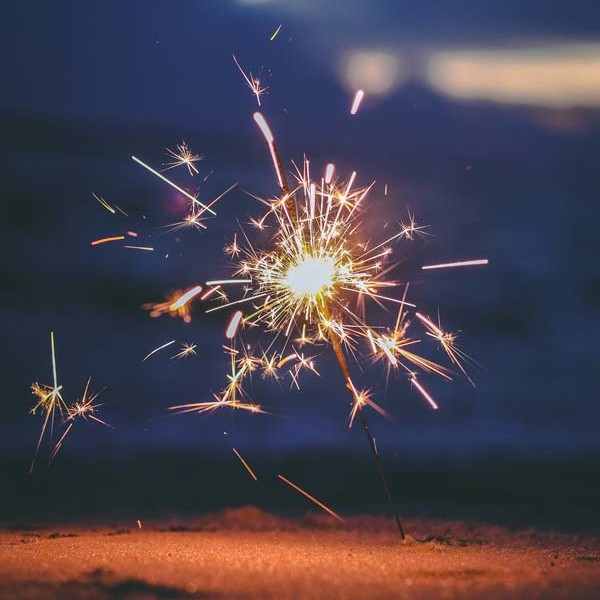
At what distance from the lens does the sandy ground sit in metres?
9.29

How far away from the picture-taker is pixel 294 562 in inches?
457

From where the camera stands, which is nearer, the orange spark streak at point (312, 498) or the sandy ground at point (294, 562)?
the sandy ground at point (294, 562)

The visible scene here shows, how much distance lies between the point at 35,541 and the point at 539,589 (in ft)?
30.7

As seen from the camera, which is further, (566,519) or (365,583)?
(566,519)

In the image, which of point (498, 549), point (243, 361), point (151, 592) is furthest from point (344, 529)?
point (151, 592)

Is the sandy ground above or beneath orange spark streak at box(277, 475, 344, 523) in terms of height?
beneath

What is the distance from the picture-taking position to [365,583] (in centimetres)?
970

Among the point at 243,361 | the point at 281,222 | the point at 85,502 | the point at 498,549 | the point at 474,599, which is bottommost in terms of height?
the point at 474,599

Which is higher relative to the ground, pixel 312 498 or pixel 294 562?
pixel 312 498

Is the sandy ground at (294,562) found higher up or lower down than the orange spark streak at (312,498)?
lower down

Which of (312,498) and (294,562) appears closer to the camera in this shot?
(294,562)

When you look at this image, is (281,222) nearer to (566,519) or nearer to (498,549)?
(498,549)

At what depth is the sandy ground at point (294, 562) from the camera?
929cm

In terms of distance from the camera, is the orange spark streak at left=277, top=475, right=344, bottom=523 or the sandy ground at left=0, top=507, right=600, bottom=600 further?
the orange spark streak at left=277, top=475, right=344, bottom=523
